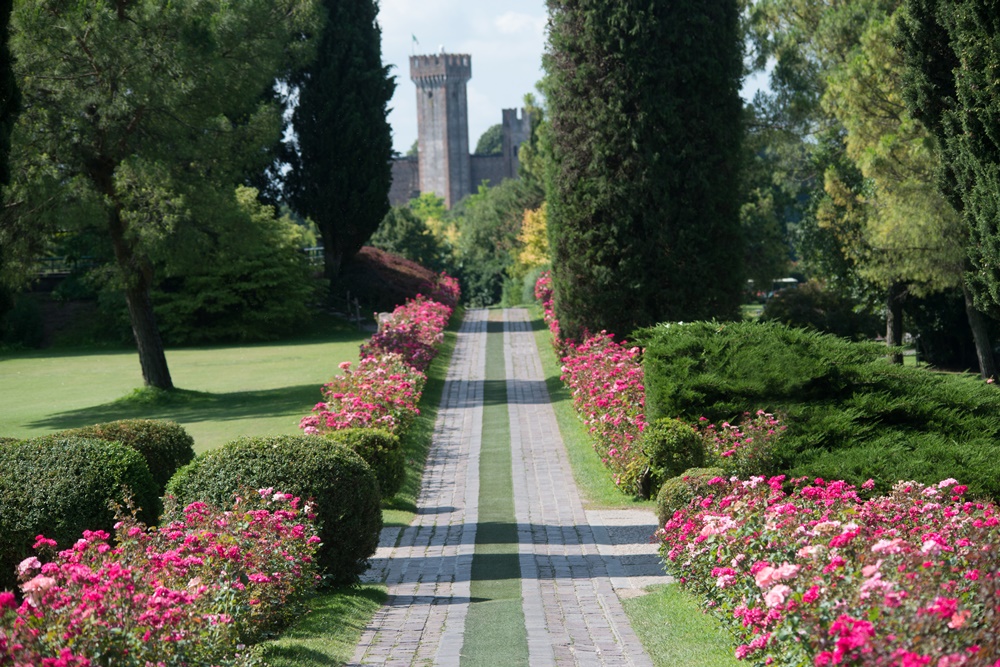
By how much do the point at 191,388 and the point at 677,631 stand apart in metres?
19.1

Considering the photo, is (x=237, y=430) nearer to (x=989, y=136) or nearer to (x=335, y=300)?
(x=989, y=136)

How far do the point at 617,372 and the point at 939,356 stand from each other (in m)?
14.9

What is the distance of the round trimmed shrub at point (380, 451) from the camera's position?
12.5 metres

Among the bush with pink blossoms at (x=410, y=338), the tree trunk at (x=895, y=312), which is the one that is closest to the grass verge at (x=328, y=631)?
the bush with pink blossoms at (x=410, y=338)

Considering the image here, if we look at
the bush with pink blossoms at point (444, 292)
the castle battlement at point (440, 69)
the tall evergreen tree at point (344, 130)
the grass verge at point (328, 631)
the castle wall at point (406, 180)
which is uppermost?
the castle battlement at point (440, 69)

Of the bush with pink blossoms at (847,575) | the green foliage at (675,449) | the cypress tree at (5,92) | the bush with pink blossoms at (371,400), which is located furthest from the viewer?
the bush with pink blossoms at (371,400)

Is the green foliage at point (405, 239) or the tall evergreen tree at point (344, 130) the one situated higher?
the tall evergreen tree at point (344, 130)

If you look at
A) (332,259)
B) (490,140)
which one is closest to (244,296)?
(332,259)

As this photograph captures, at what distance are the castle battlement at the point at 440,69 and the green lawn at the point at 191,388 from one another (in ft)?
247

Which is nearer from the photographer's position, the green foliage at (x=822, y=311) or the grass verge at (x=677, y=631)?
the grass verge at (x=677, y=631)

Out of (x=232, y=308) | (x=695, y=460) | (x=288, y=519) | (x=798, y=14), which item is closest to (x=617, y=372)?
(x=695, y=460)

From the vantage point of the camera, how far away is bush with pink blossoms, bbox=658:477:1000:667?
3.87 m

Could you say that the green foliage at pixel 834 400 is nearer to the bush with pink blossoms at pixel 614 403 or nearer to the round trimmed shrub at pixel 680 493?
the bush with pink blossoms at pixel 614 403

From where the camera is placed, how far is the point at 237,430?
17.8 m
